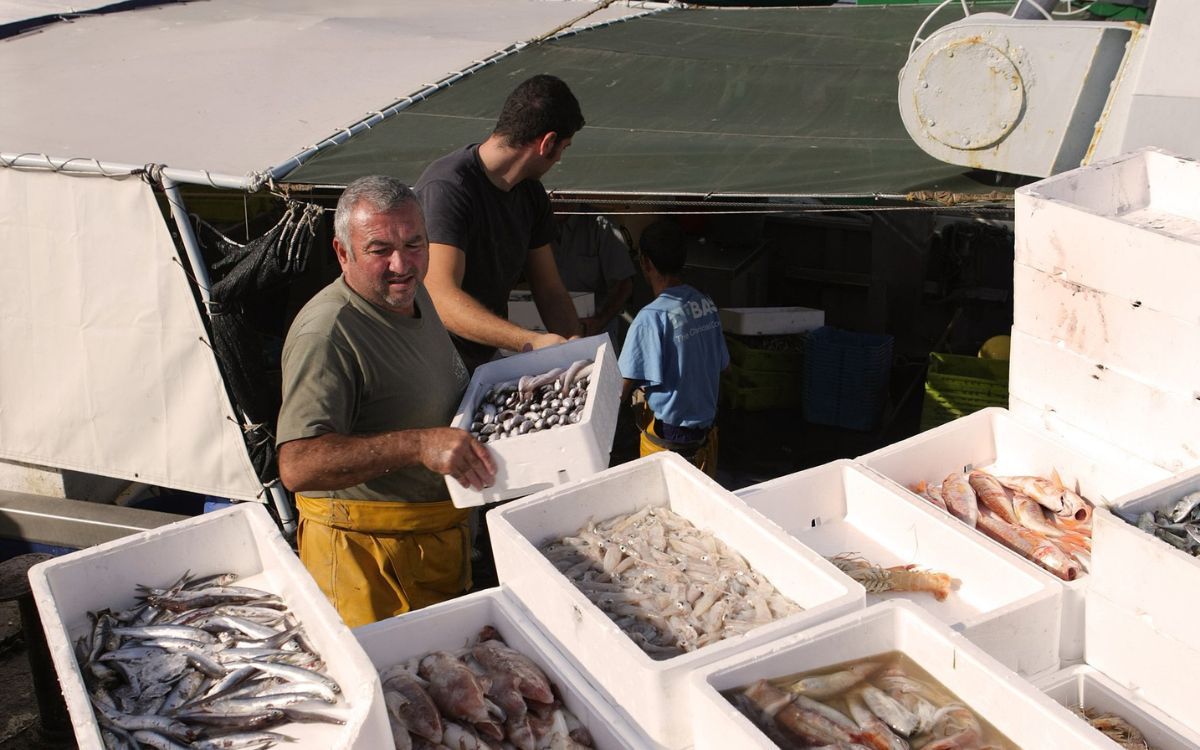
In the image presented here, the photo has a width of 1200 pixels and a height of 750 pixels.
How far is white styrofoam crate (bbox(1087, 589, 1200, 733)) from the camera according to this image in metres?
2.90

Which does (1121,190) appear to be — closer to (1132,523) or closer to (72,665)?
(1132,523)

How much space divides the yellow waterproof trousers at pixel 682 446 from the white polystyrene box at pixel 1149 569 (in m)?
3.22

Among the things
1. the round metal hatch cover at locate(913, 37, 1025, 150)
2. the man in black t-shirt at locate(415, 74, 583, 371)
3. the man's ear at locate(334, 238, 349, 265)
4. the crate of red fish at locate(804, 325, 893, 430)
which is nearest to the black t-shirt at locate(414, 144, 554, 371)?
the man in black t-shirt at locate(415, 74, 583, 371)

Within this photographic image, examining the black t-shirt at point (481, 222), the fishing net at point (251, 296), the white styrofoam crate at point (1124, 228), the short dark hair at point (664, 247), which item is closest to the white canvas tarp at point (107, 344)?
the fishing net at point (251, 296)

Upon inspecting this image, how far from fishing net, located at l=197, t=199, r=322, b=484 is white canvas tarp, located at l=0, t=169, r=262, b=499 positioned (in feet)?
0.38

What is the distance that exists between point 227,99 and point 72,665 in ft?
16.9

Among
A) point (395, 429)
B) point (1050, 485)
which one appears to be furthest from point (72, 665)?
point (1050, 485)

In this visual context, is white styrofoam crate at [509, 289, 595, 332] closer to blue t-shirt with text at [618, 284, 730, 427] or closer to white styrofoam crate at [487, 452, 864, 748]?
blue t-shirt with text at [618, 284, 730, 427]

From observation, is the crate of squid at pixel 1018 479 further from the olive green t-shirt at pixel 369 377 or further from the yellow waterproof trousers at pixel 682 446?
the yellow waterproof trousers at pixel 682 446

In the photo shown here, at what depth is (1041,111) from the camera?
186 inches

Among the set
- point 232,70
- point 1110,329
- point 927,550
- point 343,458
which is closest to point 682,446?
point 927,550

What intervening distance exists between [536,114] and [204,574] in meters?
2.38

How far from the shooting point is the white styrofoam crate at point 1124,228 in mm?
3521

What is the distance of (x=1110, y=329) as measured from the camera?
3803 mm
